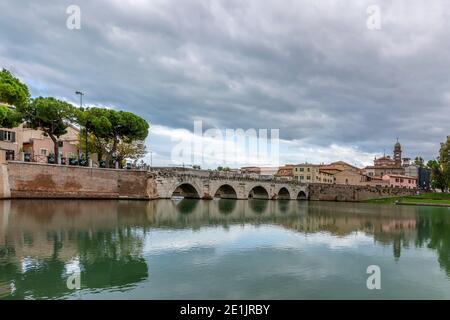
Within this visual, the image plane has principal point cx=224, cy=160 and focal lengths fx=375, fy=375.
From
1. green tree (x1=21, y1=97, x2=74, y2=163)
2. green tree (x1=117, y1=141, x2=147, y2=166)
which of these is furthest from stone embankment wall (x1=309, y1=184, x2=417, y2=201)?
green tree (x1=21, y1=97, x2=74, y2=163)

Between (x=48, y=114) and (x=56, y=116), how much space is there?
1.03m

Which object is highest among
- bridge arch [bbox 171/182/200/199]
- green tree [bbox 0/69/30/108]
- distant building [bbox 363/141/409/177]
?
green tree [bbox 0/69/30/108]

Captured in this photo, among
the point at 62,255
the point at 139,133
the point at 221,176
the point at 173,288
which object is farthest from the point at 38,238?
the point at 221,176

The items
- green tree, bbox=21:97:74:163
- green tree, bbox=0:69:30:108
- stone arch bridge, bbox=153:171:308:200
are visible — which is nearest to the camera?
green tree, bbox=0:69:30:108

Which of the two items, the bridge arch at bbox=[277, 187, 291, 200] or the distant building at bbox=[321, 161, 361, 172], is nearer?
the bridge arch at bbox=[277, 187, 291, 200]

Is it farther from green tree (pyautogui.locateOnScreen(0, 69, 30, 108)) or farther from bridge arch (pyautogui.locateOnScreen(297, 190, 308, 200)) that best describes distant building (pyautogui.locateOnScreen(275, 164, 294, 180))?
green tree (pyautogui.locateOnScreen(0, 69, 30, 108))

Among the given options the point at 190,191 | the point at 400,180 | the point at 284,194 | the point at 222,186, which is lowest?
the point at 284,194

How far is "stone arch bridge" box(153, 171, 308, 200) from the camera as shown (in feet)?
179

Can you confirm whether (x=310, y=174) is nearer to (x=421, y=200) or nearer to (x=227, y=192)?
(x=421, y=200)

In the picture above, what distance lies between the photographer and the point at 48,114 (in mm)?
45969

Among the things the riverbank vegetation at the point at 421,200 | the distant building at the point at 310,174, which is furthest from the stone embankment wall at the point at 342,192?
the distant building at the point at 310,174

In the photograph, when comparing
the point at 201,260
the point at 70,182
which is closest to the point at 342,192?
the point at 70,182

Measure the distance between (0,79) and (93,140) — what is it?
26.6 meters

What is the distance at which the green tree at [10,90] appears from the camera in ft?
131
